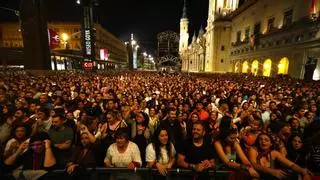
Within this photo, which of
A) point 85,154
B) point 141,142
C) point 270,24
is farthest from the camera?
point 270,24

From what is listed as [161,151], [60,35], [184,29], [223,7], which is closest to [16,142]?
[161,151]

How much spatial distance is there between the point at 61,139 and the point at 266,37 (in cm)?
3760

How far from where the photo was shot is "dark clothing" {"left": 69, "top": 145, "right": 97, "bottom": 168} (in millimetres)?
4023

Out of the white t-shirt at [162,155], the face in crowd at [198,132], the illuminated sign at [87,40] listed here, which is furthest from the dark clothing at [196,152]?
the illuminated sign at [87,40]

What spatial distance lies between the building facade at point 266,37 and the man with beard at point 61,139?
80.3 feet

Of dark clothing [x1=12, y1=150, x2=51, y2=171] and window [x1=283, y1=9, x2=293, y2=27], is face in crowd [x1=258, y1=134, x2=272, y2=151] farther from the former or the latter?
window [x1=283, y1=9, x2=293, y2=27]

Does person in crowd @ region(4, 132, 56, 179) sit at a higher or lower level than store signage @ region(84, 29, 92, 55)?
lower

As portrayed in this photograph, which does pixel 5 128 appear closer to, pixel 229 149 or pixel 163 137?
pixel 163 137

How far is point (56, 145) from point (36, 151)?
529 mm

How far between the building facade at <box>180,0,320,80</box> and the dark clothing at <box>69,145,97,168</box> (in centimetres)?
2443

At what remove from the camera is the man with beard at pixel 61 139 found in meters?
4.15

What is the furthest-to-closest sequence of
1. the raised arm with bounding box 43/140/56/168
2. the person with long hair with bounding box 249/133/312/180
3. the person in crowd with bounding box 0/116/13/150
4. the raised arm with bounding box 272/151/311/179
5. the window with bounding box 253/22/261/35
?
the window with bounding box 253/22/261/35, the person in crowd with bounding box 0/116/13/150, the person with long hair with bounding box 249/133/312/180, the raised arm with bounding box 43/140/56/168, the raised arm with bounding box 272/151/311/179

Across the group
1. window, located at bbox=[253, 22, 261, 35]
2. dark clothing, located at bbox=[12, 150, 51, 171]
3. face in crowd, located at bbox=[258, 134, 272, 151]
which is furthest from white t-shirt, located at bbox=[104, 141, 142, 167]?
window, located at bbox=[253, 22, 261, 35]

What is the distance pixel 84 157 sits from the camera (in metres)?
4.13
